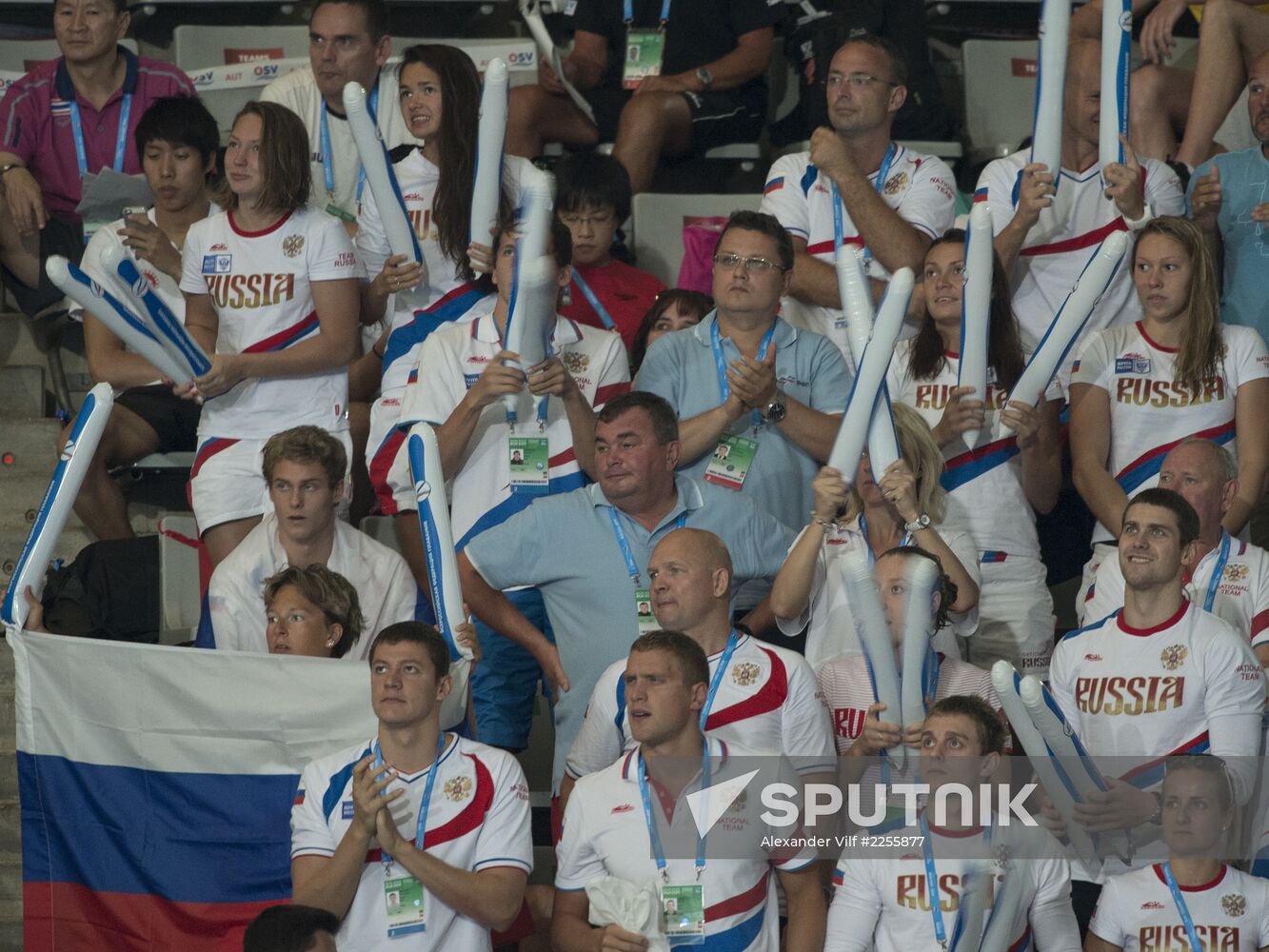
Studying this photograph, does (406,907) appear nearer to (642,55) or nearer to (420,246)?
(420,246)

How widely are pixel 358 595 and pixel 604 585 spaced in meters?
0.69

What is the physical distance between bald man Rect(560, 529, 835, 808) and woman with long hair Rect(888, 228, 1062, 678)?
3.00 feet

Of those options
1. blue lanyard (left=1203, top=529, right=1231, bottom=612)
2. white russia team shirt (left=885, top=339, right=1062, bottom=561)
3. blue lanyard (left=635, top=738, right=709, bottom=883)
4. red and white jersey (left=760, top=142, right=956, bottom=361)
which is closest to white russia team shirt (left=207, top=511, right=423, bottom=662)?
blue lanyard (left=635, top=738, right=709, bottom=883)

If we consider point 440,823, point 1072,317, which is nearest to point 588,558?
point 440,823

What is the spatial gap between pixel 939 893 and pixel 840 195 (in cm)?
256

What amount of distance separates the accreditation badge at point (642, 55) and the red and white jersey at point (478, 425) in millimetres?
2193

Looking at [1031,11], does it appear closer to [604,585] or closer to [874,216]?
[874,216]

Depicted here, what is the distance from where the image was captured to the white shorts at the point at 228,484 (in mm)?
5547

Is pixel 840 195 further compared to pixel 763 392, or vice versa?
pixel 840 195

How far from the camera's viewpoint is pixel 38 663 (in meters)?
4.79

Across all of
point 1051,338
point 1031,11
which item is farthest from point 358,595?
point 1031,11

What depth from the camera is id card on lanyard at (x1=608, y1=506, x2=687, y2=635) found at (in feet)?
16.0

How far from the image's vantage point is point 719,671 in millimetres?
4621

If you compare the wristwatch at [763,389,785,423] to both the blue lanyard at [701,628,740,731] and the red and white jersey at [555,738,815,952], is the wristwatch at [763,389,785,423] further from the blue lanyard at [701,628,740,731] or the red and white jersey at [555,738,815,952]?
the red and white jersey at [555,738,815,952]
